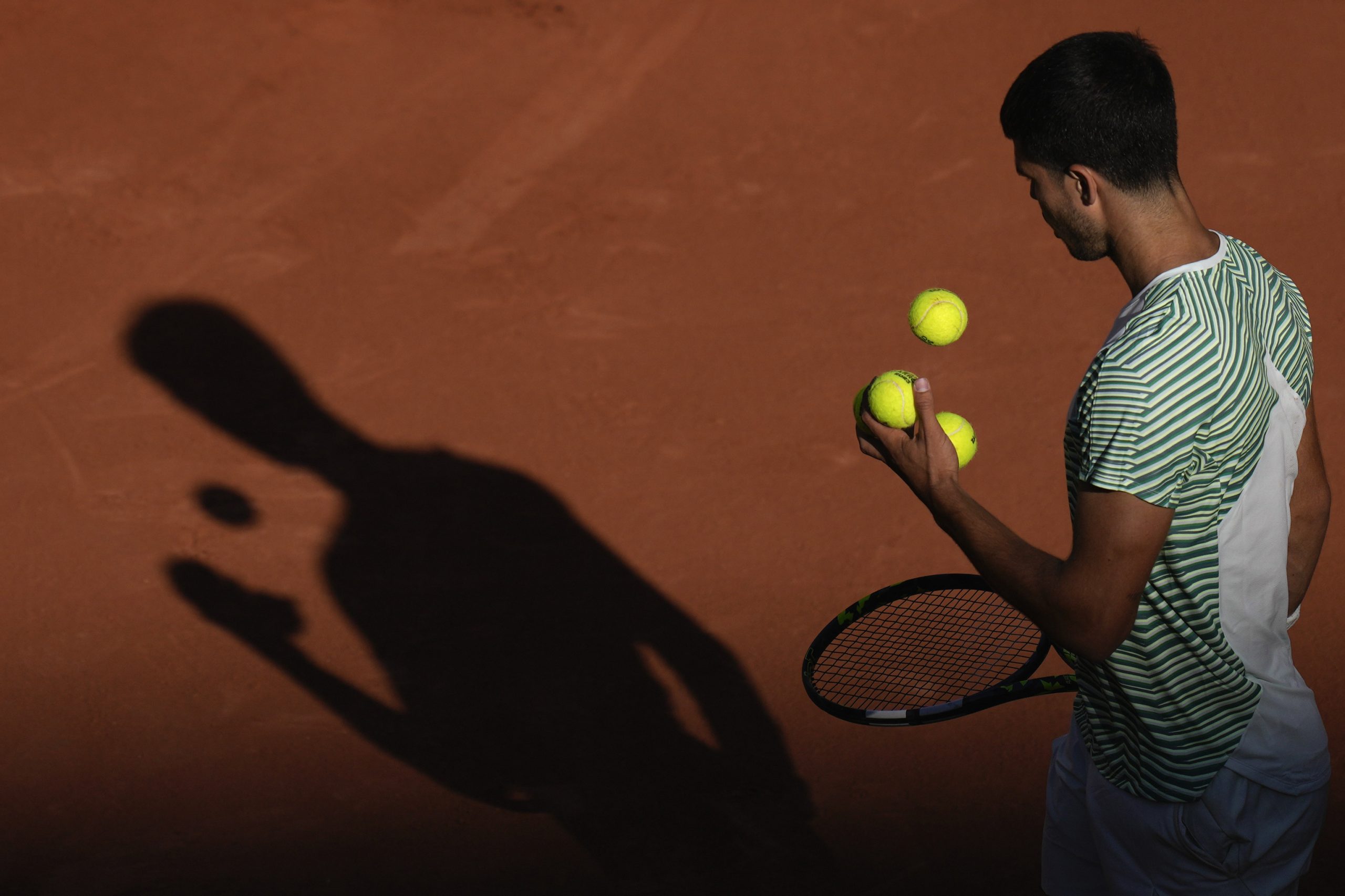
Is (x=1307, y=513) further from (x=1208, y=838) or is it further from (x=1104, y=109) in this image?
(x=1104, y=109)

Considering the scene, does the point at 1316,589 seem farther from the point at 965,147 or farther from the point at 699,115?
the point at 699,115

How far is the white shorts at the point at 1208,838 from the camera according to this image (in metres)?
2.24

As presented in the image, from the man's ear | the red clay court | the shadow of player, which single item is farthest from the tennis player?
the shadow of player

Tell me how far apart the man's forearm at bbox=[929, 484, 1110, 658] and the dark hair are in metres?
0.63

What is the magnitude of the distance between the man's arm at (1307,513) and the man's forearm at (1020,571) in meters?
0.62

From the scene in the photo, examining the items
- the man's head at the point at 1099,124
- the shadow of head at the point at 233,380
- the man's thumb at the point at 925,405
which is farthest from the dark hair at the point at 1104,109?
the shadow of head at the point at 233,380

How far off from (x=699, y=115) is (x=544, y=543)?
3722 mm

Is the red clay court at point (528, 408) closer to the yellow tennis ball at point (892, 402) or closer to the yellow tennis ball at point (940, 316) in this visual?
the yellow tennis ball at point (940, 316)

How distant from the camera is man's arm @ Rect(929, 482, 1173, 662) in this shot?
192 cm

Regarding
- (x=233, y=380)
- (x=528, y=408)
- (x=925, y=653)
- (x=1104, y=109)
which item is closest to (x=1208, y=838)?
(x=1104, y=109)

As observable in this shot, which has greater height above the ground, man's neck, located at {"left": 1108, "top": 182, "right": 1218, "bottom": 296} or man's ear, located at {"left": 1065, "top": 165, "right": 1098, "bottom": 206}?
man's ear, located at {"left": 1065, "top": 165, "right": 1098, "bottom": 206}

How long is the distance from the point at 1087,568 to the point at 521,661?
10.6 ft

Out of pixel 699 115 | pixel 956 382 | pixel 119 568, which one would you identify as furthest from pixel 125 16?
pixel 956 382

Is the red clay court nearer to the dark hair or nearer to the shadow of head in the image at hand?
the shadow of head
